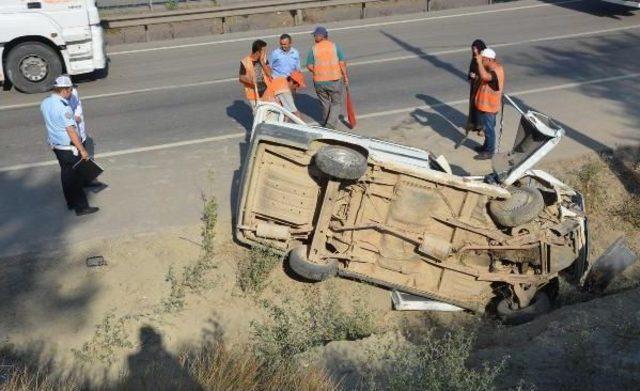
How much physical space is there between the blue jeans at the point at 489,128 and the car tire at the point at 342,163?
3.56 meters

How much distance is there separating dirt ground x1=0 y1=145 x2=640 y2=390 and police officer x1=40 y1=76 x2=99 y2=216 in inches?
32.9

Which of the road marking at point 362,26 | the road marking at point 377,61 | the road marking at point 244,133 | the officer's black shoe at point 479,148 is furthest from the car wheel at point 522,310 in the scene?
the road marking at point 362,26

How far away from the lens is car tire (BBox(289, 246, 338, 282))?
6762 mm

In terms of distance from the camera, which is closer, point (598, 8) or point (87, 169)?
point (87, 169)

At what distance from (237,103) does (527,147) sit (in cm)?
622

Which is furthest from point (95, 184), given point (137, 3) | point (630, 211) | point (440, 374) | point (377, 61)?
point (137, 3)

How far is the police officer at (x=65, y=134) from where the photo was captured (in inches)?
285

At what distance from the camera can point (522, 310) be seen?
6.99 meters

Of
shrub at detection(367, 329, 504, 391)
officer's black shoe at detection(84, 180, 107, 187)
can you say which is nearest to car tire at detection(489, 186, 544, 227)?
shrub at detection(367, 329, 504, 391)

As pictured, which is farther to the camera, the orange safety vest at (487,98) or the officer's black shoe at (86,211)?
the orange safety vest at (487,98)

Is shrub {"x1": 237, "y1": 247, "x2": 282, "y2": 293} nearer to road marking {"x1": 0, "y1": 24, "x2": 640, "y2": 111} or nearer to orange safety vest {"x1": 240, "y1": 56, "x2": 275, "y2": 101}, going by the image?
orange safety vest {"x1": 240, "y1": 56, "x2": 275, "y2": 101}

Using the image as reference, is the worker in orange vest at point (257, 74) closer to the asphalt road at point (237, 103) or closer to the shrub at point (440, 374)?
the asphalt road at point (237, 103)

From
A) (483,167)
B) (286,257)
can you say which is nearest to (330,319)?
(286,257)

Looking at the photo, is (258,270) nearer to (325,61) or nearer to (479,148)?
(325,61)
